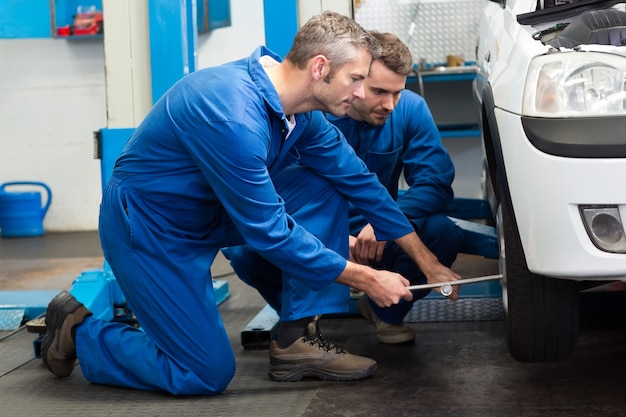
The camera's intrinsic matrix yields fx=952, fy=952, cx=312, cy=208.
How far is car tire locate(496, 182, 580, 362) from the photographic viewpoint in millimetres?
2322

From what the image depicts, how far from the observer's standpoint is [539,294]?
91.8 inches

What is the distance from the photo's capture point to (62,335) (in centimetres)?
302

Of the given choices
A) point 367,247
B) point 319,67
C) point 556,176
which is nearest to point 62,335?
point 367,247

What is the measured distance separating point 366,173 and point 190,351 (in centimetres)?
78

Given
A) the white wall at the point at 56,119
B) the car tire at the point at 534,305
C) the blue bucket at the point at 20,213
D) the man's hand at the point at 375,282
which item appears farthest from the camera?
the white wall at the point at 56,119

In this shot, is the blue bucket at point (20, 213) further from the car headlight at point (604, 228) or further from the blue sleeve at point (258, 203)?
the car headlight at point (604, 228)

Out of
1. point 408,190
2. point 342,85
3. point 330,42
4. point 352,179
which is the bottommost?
point 408,190

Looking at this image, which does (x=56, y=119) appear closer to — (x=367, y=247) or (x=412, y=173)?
(x=412, y=173)

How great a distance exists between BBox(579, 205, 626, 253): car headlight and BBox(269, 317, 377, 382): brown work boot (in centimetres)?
105

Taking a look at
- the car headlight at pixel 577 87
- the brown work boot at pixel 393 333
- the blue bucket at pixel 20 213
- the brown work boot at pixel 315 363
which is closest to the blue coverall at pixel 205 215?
the brown work boot at pixel 315 363

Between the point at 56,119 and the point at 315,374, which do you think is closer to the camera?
the point at 315,374

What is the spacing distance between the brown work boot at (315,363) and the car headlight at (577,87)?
3.58 feet

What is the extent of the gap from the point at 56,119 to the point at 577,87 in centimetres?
579

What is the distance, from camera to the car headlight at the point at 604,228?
80.7 inches
